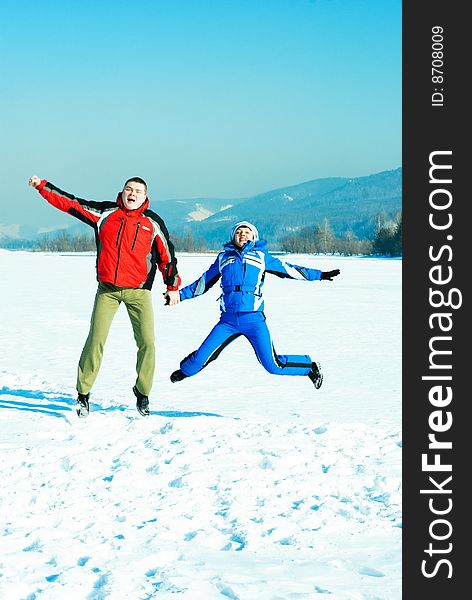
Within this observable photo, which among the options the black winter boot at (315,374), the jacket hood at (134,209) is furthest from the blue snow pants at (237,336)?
the jacket hood at (134,209)

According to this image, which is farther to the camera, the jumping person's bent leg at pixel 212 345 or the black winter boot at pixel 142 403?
the black winter boot at pixel 142 403

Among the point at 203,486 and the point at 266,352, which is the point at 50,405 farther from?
the point at 203,486

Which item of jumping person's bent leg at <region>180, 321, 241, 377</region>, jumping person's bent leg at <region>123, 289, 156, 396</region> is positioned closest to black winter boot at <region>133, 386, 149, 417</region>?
jumping person's bent leg at <region>123, 289, 156, 396</region>

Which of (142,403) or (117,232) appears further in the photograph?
(142,403)

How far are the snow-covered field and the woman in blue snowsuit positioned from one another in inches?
23.4

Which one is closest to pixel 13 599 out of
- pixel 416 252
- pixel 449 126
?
pixel 416 252

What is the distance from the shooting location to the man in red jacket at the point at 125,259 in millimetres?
5695

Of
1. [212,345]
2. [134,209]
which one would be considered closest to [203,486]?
[212,345]

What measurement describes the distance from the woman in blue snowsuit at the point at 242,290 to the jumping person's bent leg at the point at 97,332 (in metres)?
0.63

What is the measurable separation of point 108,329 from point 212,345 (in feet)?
2.91

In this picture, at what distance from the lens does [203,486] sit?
4527 millimetres

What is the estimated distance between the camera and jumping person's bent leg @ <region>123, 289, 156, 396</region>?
5.90m

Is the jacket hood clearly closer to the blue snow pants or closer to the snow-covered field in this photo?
the blue snow pants

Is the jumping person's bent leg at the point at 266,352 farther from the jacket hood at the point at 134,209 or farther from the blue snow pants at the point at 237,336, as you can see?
the jacket hood at the point at 134,209
